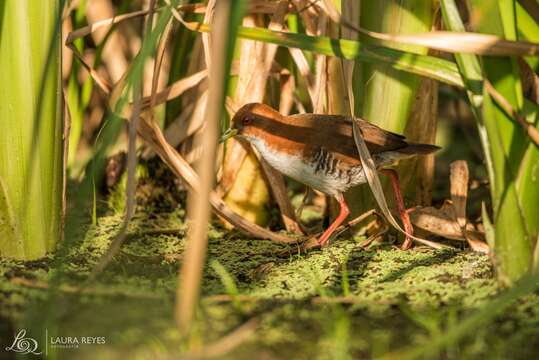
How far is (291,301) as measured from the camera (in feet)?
8.88

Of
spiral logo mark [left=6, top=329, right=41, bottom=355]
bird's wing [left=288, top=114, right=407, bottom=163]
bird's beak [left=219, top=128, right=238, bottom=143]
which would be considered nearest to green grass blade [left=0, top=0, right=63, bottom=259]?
spiral logo mark [left=6, top=329, right=41, bottom=355]

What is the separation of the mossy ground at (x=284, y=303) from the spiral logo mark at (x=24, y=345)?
27 mm

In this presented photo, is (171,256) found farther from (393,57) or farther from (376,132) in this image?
(393,57)

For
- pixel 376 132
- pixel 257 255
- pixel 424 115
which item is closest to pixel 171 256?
pixel 257 255

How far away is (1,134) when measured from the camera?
9.57ft

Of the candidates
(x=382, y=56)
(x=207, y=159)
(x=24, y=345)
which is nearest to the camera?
(x=207, y=159)

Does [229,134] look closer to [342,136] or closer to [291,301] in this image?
[342,136]

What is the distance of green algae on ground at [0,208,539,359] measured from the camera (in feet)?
7.68

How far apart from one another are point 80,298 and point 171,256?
2.22 feet

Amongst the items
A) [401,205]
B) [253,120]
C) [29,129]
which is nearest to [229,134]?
[253,120]

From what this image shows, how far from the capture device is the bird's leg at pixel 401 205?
3350mm

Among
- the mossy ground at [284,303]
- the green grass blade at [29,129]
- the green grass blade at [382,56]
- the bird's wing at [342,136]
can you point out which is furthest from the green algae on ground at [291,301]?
the green grass blade at [382,56]

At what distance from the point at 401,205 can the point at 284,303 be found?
985 millimetres

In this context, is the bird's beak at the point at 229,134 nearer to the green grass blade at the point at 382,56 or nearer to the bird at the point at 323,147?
the bird at the point at 323,147
